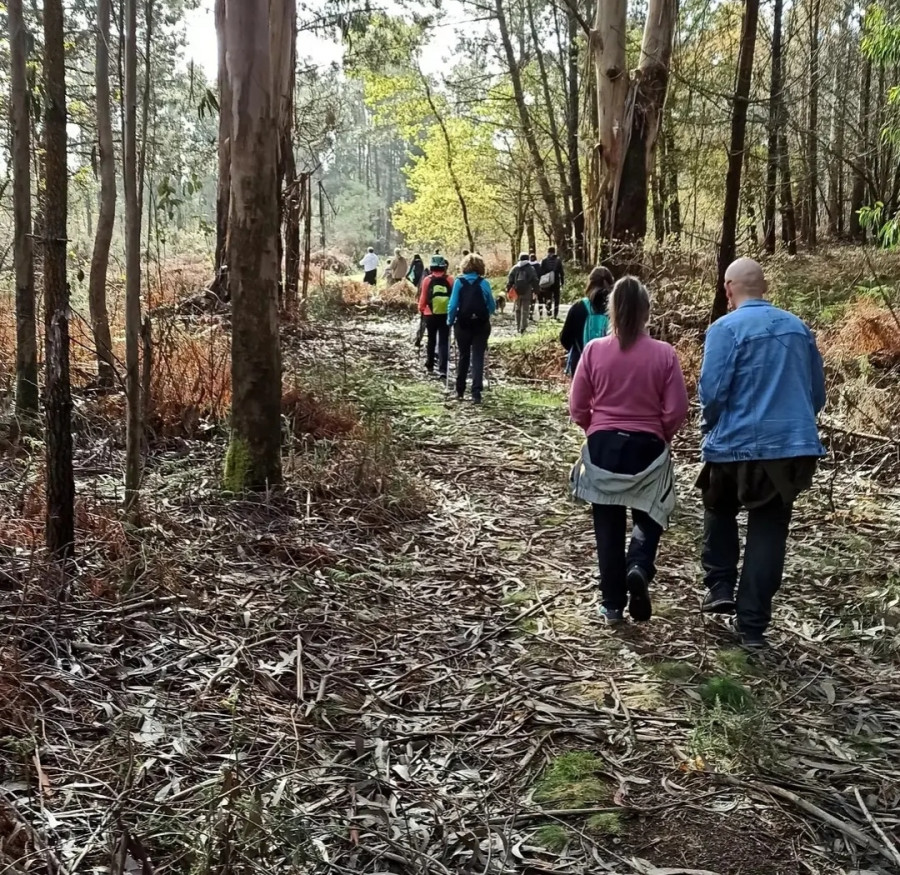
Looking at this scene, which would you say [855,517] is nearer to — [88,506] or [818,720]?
[818,720]

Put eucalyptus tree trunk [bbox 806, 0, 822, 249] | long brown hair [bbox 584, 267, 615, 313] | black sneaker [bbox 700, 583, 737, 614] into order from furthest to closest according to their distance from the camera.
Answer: eucalyptus tree trunk [bbox 806, 0, 822, 249]
long brown hair [bbox 584, 267, 615, 313]
black sneaker [bbox 700, 583, 737, 614]

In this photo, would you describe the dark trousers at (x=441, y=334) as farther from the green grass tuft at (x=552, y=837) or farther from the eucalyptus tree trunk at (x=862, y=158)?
the eucalyptus tree trunk at (x=862, y=158)

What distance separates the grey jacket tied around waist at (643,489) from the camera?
417cm

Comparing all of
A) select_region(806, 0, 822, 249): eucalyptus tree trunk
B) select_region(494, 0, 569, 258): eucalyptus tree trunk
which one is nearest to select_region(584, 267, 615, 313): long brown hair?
select_region(806, 0, 822, 249): eucalyptus tree trunk

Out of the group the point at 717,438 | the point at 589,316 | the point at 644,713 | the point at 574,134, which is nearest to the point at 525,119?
the point at 574,134

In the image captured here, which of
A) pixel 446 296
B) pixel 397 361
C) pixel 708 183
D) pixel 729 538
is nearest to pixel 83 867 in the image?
pixel 729 538

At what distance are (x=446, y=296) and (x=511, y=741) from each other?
9190 millimetres

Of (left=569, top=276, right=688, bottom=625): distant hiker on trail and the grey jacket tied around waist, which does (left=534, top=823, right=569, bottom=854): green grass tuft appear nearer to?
(left=569, top=276, right=688, bottom=625): distant hiker on trail

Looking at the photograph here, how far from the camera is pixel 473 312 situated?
10.3 meters

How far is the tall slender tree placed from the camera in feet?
14.8

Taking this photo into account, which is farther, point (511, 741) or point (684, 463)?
point (684, 463)

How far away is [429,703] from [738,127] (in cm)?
829

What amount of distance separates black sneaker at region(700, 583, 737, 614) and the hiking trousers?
13917 mm

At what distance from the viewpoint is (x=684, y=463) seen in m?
7.71
